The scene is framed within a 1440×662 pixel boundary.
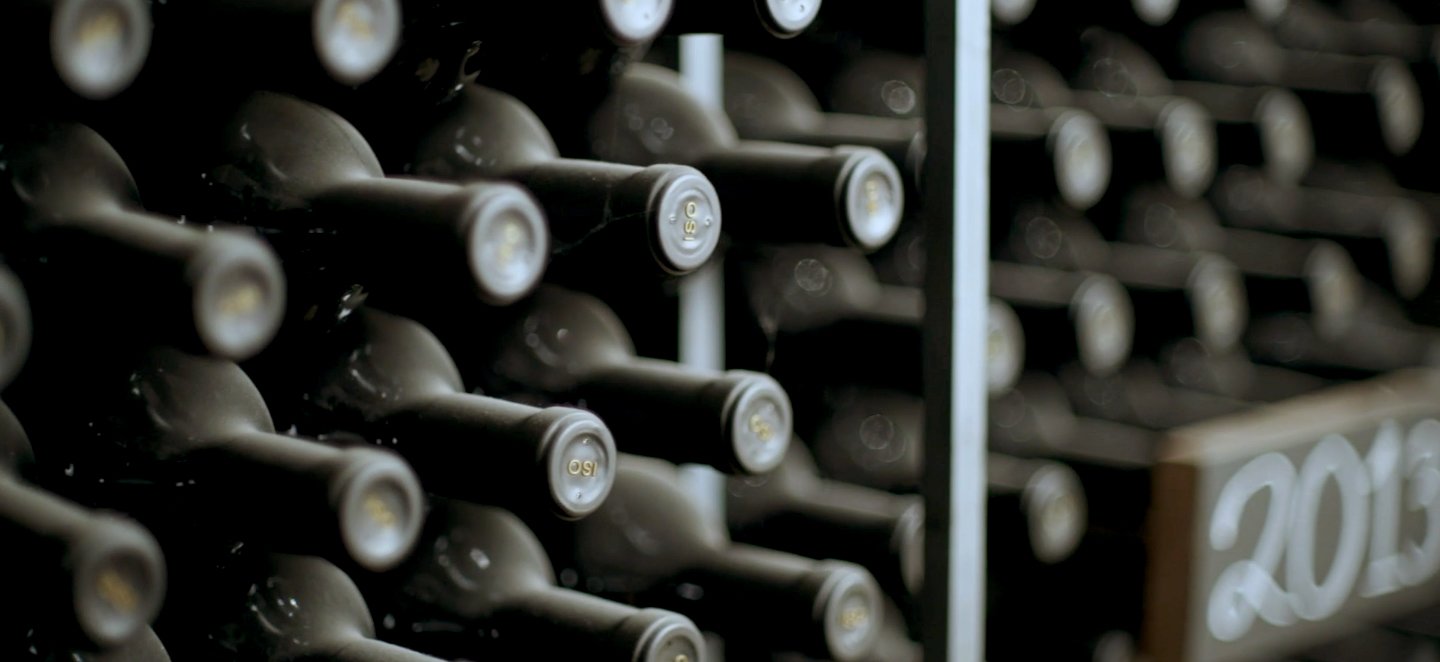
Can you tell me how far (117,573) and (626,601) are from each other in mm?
254

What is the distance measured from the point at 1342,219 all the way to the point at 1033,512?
316mm

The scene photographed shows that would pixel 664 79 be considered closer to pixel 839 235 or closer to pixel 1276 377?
pixel 839 235

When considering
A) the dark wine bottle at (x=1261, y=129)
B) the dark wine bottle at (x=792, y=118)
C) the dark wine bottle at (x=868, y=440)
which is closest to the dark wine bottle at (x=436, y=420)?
the dark wine bottle at (x=792, y=118)

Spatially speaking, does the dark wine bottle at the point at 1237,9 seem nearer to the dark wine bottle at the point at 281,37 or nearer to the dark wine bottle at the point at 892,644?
the dark wine bottle at the point at 892,644

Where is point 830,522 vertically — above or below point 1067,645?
above

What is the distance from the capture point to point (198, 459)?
1.34 feet

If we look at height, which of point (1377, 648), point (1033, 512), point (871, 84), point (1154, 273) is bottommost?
point (1377, 648)

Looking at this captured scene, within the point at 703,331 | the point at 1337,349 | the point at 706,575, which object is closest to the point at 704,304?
the point at 703,331

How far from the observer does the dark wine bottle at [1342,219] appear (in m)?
0.88

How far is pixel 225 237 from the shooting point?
13.9 inches

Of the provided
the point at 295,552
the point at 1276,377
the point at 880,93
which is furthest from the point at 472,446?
the point at 1276,377

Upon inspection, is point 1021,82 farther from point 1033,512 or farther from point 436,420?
point 436,420

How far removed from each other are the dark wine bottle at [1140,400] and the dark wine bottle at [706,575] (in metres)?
0.30

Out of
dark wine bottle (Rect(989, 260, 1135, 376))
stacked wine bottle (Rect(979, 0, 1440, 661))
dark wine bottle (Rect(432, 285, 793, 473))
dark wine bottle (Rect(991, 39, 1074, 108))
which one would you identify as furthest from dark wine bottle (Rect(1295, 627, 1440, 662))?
dark wine bottle (Rect(432, 285, 793, 473))
